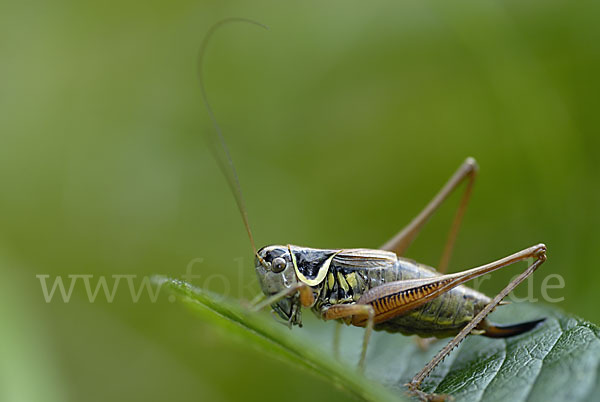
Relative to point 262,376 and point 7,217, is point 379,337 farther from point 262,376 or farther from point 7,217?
point 7,217

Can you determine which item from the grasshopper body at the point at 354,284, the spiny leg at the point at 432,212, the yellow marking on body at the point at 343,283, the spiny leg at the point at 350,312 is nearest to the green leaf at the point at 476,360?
the grasshopper body at the point at 354,284

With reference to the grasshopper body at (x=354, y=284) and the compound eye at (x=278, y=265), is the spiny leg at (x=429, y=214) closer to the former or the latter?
the grasshopper body at (x=354, y=284)

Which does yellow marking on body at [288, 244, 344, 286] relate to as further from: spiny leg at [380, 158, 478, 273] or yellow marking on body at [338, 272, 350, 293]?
spiny leg at [380, 158, 478, 273]

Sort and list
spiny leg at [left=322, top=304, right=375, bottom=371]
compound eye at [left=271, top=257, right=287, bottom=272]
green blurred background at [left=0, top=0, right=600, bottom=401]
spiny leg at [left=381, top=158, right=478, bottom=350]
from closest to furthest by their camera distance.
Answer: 1. spiny leg at [left=322, top=304, right=375, bottom=371]
2. compound eye at [left=271, top=257, right=287, bottom=272]
3. spiny leg at [left=381, top=158, right=478, bottom=350]
4. green blurred background at [left=0, top=0, right=600, bottom=401]

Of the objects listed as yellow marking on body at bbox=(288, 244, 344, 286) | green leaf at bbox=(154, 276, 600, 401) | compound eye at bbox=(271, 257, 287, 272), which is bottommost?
green leaf at bbox=(154, 276, 600, 401)

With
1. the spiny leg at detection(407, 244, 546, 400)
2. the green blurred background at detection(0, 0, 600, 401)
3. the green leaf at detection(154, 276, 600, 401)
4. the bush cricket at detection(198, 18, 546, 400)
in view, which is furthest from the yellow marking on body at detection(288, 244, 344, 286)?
the green blurred background at detection(0, 0, 600, 401)

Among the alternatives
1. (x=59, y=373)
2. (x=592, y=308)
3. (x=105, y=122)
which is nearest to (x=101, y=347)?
(x=59, y=373)

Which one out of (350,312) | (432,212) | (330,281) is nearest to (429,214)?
(432,212)
